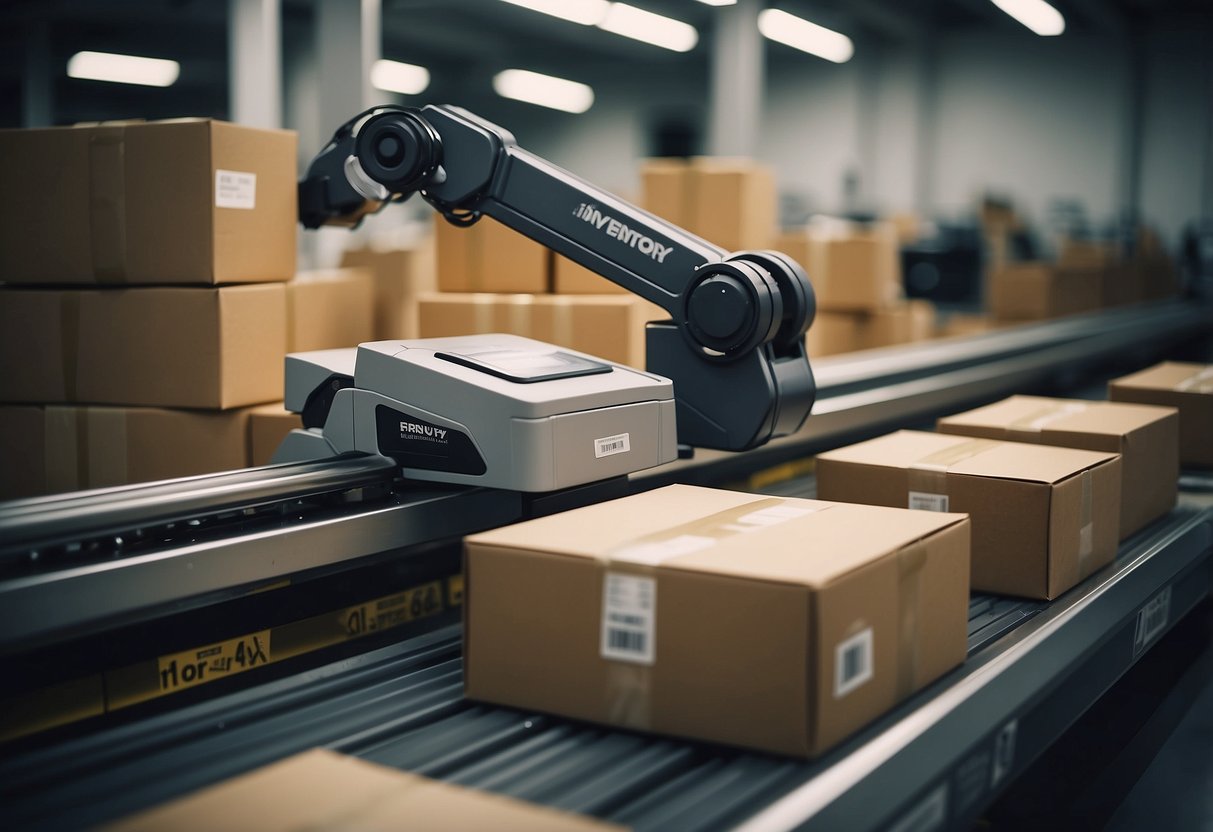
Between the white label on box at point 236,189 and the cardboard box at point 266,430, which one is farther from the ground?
the white label on box at point 236,189

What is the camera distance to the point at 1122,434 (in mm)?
2117

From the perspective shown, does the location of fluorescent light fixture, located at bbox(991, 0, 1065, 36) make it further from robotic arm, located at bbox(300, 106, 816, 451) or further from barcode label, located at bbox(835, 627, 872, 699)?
barcode label, located at bbox(835, 627, 872, 699)

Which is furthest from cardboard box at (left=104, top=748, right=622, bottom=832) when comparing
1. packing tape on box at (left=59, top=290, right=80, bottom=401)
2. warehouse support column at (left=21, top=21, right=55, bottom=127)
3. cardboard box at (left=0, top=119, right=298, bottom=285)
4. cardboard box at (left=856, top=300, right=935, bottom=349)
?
warehouse support column at (left=21, top=21, right=55, bottom=127)

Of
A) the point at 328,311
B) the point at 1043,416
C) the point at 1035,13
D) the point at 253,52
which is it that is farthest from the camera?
the point at 1035,13

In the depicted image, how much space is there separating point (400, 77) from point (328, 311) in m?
11.0

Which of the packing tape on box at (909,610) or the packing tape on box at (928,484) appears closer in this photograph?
the packing tape on box at (909,610)

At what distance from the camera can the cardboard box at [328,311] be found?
8.05 ft

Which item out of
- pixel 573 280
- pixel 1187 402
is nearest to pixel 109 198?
pixel 573 280

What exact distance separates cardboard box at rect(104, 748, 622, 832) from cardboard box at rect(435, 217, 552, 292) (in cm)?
211

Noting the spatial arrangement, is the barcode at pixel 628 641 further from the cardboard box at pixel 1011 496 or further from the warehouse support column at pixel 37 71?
the warehouse support column at pixel 37 71

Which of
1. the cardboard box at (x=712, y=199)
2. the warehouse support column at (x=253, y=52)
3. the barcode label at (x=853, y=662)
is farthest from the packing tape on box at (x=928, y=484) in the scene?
the warehouse support column at (x=253, y=52)

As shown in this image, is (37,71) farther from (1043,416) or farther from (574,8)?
(1043,416)

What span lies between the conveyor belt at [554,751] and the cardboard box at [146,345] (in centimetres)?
86

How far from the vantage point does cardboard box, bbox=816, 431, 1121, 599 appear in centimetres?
174
